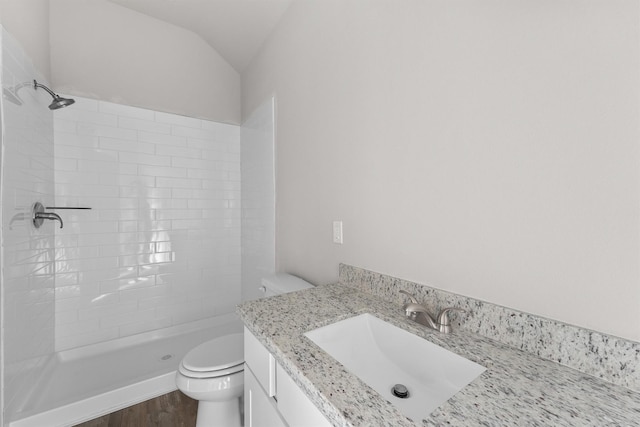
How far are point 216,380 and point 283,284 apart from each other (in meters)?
0.55

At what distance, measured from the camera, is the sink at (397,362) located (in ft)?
2.19

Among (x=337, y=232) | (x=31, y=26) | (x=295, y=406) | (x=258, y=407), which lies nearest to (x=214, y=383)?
(x=258, y=407)

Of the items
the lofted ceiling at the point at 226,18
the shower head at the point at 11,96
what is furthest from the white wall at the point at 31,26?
Result: the lofted ceiling at the point at 226,18

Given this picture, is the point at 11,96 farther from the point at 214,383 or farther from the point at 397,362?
the point at 397,362

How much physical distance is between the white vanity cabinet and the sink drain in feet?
0.79

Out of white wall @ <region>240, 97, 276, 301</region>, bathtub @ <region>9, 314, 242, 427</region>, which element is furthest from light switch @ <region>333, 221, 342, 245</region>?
bathtub @ <region>9, 314, 242, 427</region>

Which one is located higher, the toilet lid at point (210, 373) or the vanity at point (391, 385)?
the vanity at point (391, 385)

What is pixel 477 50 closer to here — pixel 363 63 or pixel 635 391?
pixel 363 63

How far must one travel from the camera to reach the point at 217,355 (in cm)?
143

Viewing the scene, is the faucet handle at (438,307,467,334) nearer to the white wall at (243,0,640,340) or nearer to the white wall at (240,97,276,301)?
the white wall at (243,0,640,340)

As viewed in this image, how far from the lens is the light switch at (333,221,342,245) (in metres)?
1.32

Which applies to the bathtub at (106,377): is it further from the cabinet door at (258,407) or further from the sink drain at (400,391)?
the sink drain at (400,391)

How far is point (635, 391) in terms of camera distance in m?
0.52

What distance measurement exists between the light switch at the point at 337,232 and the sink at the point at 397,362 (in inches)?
17.8
